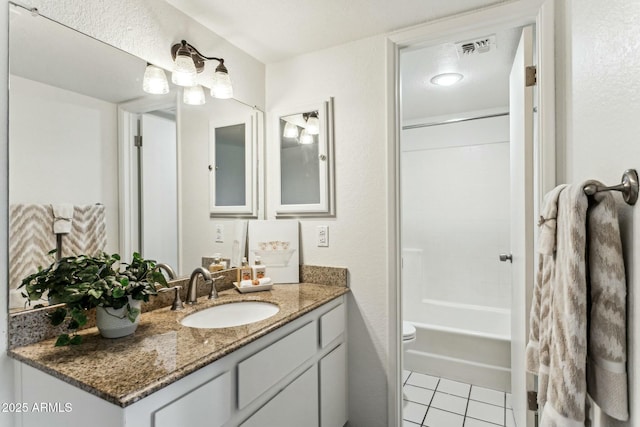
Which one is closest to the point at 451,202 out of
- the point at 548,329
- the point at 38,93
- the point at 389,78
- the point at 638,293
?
the point at 389,78

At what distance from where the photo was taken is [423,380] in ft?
8.19

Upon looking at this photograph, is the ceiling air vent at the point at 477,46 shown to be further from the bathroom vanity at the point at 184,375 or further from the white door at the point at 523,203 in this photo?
the bathroom vanity at the point at 184,375

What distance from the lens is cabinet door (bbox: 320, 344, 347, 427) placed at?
1.56m

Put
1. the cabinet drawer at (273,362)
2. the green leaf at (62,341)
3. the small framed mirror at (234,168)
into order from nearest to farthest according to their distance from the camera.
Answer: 1. the green leaf at (62,341)
2. the cabinet drawer at (273,362)
3. the small framed mirror at (234,168)

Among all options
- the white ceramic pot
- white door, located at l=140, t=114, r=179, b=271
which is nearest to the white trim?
white door, located at l=140, t=114, r=179, b=271

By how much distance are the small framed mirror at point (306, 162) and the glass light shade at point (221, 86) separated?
43cm

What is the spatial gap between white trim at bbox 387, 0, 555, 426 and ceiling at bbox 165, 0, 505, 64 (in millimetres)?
57

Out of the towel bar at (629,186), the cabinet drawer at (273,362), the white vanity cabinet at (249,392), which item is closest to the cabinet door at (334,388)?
the white vanity cabinet at (249,392)

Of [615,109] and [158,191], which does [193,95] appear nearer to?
[158,191]

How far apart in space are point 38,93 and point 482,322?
343 centimetres

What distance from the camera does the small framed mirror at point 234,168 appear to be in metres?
1.86

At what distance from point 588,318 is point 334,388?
1280 mm

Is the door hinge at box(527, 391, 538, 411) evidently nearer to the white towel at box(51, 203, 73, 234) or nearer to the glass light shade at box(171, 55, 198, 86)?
the white towel at box(51, 203, 73, 234)

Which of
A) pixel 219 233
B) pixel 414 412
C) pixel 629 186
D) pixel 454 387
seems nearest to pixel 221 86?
pixel 219 233
